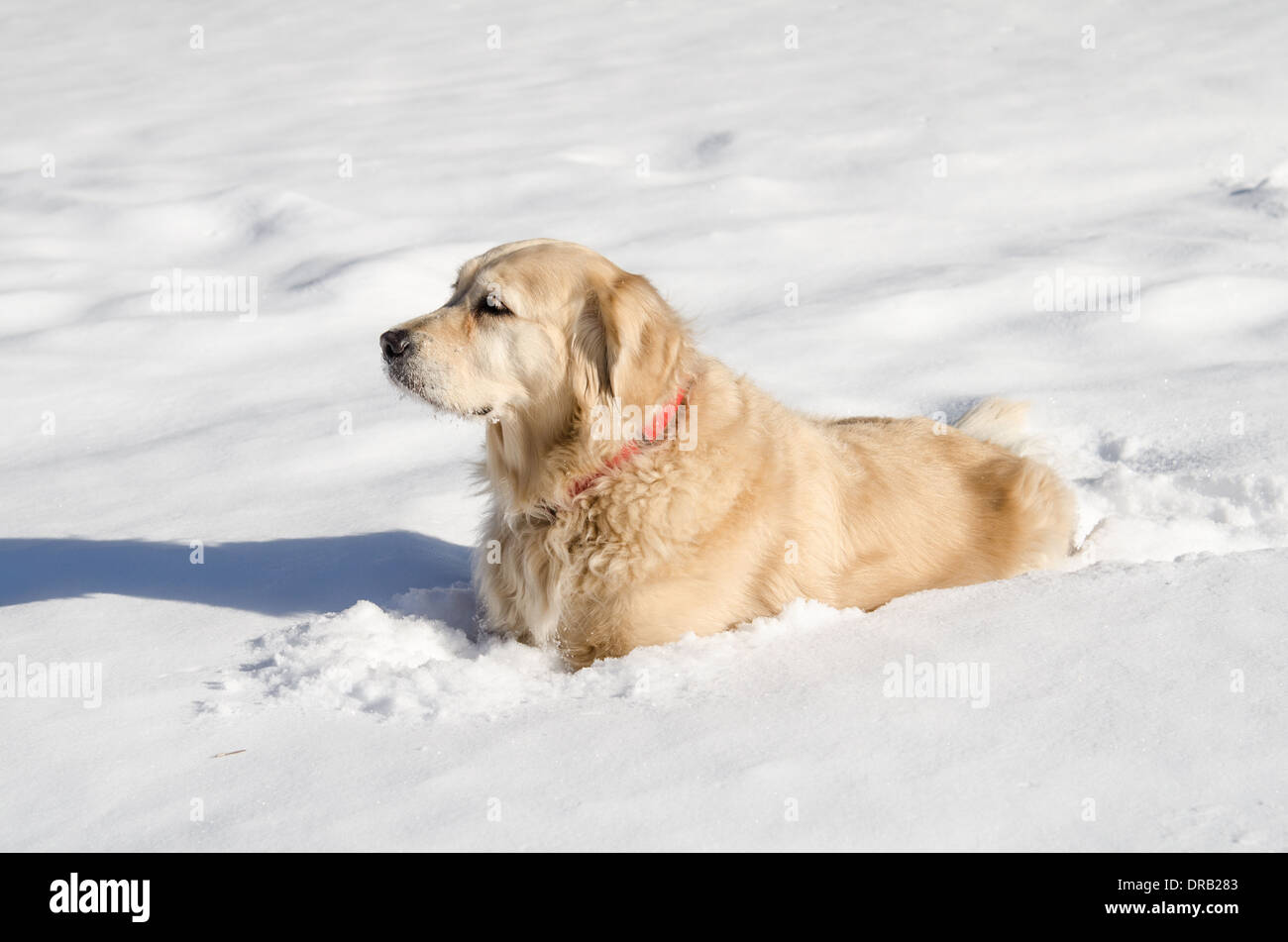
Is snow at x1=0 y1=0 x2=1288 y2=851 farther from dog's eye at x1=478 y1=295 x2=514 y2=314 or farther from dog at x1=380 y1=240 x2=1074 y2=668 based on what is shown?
dog's eye at x1=478 y1=295 x2=514 y2=314

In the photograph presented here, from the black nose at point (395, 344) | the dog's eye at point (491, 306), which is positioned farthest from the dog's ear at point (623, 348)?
the black nose at point (395, 344)

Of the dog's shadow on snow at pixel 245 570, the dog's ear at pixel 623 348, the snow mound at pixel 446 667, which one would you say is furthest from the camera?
the dog's shadow on snow at pixel 245 570

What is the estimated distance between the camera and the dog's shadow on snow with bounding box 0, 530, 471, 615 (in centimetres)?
392

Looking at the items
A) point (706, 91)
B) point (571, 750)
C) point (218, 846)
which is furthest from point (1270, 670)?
point (706, 91)

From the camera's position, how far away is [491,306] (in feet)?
11.6

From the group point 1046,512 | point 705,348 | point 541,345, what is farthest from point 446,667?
point 705,348

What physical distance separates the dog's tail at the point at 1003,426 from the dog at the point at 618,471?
1.08 meters

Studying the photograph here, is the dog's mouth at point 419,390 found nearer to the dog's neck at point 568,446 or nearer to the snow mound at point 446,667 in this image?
the dog's neck at point 568,446

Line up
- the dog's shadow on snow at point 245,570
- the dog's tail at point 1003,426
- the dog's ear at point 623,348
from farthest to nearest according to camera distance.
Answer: the dog's tail at point 1003,426 < the dog's shadow on snow at point 245,570 < the dog's ear at point 623,348

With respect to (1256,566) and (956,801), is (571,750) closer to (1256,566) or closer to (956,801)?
(956,801)

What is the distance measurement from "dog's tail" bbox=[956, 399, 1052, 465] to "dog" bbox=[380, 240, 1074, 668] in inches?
42.5

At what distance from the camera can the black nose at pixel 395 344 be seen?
349 cm
